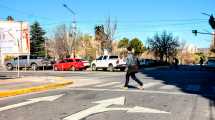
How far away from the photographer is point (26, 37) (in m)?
26.1

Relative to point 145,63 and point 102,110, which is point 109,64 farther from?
point 102,110

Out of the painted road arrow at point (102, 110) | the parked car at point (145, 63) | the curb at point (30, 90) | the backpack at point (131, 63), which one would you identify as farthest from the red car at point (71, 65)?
the painted road arrow at point (102, 110)

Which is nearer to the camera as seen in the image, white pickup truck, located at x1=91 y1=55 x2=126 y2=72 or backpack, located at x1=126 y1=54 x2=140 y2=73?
backpack, located at x1=126 y1=54 x2=140 y2=73

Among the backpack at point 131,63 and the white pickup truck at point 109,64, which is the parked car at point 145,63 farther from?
the backpack at point 131,63

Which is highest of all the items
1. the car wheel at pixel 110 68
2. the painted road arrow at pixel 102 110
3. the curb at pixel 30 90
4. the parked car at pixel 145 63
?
the parked car at pixel 145 63

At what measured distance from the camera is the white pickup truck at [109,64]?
4231cm

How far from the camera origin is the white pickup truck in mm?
42312

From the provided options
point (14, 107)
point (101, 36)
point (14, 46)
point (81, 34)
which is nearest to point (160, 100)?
point (14, 107)

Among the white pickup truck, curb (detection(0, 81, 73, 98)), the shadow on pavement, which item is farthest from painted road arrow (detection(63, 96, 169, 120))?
the white pickup truck

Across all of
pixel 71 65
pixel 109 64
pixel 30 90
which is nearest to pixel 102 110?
pixel 30 90

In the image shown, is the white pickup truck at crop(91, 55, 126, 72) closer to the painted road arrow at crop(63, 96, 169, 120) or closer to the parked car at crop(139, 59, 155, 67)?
the parked car at crop(139, 59, 155, 67)

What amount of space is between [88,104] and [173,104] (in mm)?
2441

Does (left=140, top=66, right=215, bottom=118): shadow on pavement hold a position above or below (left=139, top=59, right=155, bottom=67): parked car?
below

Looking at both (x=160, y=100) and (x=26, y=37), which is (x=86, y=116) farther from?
(x=26, y=37)
